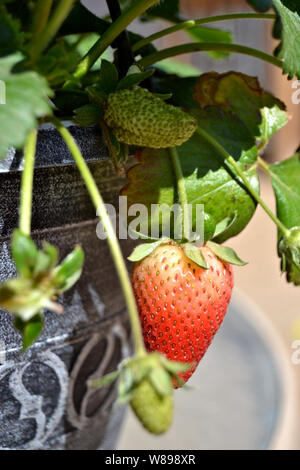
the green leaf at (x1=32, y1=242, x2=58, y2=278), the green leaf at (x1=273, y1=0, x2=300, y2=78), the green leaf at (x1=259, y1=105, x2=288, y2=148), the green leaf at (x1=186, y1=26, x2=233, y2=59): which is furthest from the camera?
the green leaf at (x1=186, y1=26, x2=233, y2=59)

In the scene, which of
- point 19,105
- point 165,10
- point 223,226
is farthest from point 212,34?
point 19,105

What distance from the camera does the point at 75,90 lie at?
0.37 metres

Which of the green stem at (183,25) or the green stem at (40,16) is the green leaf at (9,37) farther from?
the green stem at (183,25)

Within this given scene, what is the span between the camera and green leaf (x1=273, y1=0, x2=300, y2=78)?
34cm

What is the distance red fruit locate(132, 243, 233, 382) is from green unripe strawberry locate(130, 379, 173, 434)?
10cm

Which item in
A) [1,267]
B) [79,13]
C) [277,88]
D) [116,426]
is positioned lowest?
[116,426]

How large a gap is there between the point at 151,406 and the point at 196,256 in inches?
4.9

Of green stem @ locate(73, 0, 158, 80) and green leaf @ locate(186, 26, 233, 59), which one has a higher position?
green leaf @ locate(186, 26, 233, 59)

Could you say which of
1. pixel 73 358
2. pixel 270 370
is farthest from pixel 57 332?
pixel 270 370

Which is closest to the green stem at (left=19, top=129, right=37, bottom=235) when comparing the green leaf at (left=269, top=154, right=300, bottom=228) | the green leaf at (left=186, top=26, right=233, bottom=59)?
the green leaf at (left=269, top=154, right=300, bottom=228)

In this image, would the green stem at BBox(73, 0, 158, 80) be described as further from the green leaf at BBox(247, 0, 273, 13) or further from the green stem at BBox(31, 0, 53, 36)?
the green leaf at BBox(247, 0, 273, 13)

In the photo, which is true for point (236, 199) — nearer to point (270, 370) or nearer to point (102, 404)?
point (102, 404)

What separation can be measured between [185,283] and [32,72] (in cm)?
15

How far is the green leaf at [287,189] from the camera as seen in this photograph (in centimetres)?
43
